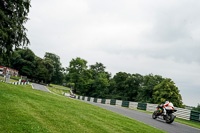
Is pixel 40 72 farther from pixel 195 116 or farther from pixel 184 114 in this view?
pixel 195 116

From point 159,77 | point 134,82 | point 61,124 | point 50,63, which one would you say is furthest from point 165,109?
point 50,63

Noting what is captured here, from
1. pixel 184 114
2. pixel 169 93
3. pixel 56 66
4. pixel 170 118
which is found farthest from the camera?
pixel 56 66

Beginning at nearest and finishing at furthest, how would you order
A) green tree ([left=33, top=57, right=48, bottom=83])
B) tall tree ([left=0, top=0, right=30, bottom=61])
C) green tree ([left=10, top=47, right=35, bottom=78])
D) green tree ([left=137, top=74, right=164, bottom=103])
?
tall tree ([left=0, top=0, right=30, bottom=61]), green tree ([left=137, top=74, right=164, bottom=103]), green tree ([left=10, top=47, right=35, bottom=78]), green tree ([left=33, top=57, right=48, bottom=83])

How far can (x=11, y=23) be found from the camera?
14016 mm

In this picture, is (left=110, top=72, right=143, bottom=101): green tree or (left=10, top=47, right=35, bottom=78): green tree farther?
(left=10, top=47, right=35, bottom=78): green tree

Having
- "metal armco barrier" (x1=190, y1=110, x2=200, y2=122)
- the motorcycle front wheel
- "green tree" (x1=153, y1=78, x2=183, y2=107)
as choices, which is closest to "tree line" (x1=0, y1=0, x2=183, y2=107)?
"green tree" (x1=153, y1=78, x2=183, y2=107)

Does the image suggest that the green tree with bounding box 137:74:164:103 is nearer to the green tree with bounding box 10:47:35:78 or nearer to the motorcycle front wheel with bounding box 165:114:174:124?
the motorcycle front wheel with bounding box 165:114:174:124

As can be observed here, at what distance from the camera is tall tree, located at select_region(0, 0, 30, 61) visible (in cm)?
1353

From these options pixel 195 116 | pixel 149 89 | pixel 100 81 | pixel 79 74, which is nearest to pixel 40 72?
pixel 79 74

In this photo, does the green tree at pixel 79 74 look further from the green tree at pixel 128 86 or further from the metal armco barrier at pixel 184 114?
the metal armco barrier at pixel 184 114

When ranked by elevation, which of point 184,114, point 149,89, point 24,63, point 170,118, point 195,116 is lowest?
point 184,114

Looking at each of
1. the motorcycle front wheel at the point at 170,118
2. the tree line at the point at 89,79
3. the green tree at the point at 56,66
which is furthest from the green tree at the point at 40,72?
the motorcycle front wheel at the point at 170,118

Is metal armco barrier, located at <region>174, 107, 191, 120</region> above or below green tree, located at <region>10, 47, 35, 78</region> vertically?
below

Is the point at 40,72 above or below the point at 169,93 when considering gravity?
above
